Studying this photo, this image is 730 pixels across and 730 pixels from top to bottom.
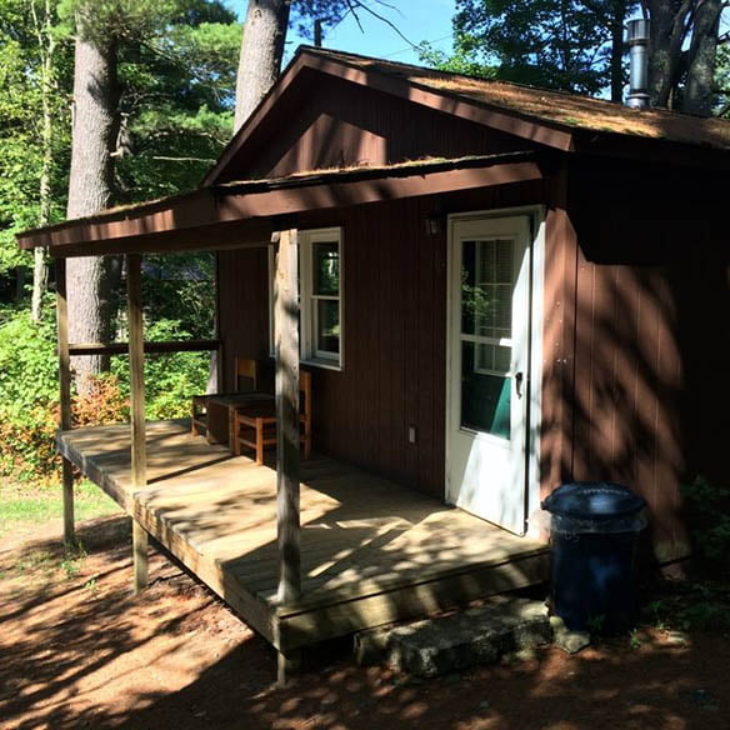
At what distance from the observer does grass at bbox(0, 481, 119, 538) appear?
32.4 feet

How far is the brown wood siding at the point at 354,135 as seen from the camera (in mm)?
5695

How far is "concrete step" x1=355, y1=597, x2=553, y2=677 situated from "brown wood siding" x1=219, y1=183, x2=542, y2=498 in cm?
164

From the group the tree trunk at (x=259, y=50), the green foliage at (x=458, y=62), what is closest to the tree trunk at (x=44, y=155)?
the tree trunk at (x=259, y=50)

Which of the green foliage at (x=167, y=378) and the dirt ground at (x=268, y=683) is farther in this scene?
the green foliage at (x=167, y=378)

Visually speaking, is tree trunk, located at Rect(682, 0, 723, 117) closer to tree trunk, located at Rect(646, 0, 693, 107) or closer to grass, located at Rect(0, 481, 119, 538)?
tree trunk, located at Rect(646, 0, 693, 107)

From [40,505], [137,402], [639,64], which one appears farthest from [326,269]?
[40,505]

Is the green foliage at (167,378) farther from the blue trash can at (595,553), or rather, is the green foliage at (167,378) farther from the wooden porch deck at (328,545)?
the blue trash can at (595,553)

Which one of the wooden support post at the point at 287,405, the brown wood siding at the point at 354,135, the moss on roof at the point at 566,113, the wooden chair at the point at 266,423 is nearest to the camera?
the wooden support post at the point at 287,405

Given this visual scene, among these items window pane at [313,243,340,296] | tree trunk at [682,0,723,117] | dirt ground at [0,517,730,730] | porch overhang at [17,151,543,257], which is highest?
tree trunk at [682,0,723,117]

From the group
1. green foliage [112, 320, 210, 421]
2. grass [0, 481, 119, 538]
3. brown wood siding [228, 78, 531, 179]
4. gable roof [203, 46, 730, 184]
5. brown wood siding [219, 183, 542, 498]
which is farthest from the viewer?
green foliage [112, 320, 210, 421]

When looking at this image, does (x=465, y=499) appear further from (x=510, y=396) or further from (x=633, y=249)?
(x=633, y=249)

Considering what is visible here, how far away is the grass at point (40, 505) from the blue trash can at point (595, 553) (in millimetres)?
7120

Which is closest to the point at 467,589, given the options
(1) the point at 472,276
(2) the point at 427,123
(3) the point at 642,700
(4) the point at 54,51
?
(3) the point at 642,700

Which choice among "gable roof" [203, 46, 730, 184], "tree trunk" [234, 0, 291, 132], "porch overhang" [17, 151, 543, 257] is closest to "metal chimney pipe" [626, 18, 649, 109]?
"gable roof" [203, 46, 730, 184]
